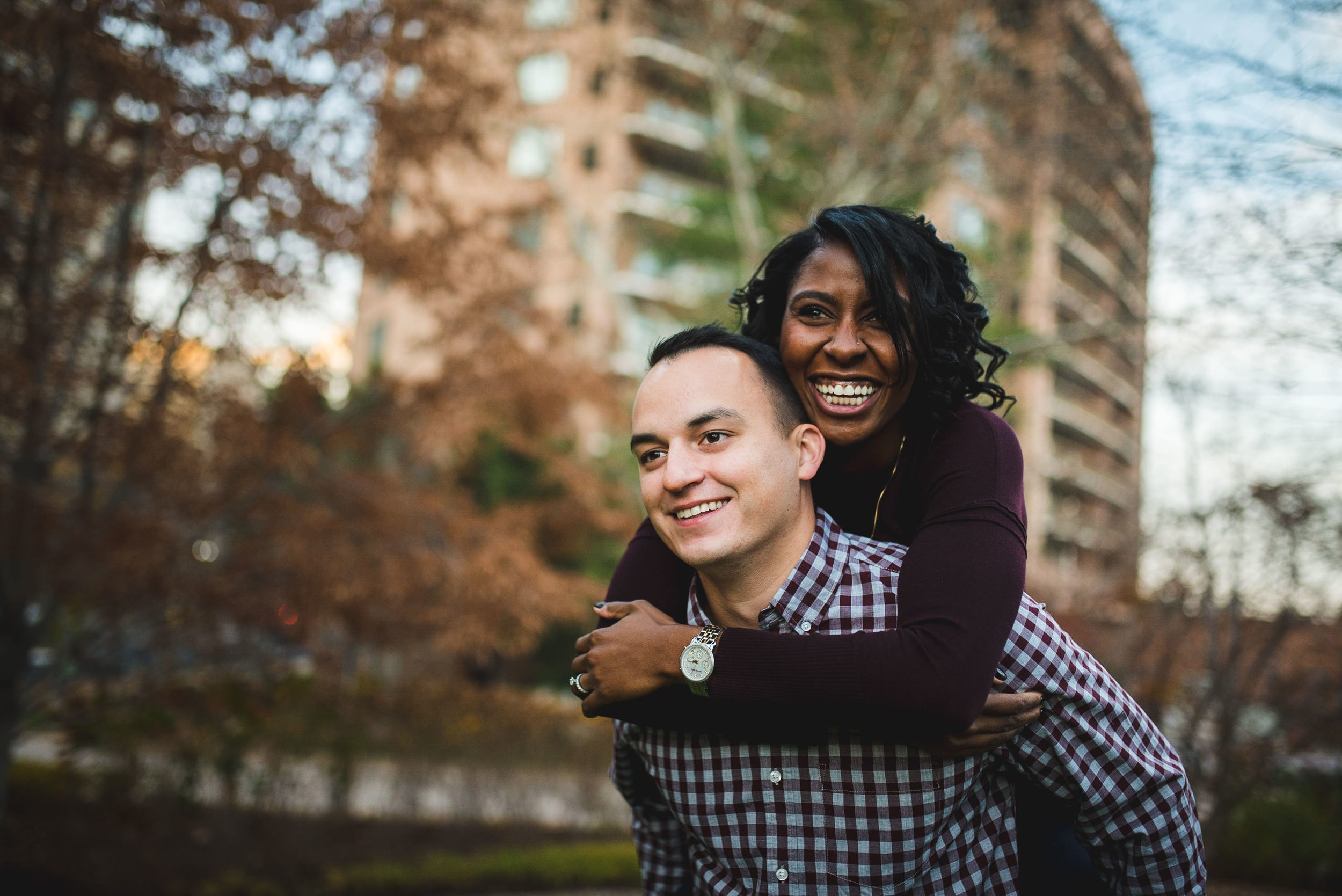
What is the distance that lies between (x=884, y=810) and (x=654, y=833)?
740 millimetres

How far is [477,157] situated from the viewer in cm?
683

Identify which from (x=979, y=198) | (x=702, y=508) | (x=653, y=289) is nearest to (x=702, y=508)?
(x=702, y=508)

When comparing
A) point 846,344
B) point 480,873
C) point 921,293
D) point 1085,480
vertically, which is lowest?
point 480,873

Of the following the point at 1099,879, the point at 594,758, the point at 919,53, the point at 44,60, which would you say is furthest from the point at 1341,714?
the point at 44,60

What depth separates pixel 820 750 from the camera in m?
1.98

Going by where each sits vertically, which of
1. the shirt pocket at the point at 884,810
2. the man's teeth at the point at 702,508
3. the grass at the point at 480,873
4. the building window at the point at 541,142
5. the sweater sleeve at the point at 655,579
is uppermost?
the building window at the point at 541,142

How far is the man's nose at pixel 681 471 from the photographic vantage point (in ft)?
6.59

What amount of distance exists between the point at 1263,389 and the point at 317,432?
5994 millimetres

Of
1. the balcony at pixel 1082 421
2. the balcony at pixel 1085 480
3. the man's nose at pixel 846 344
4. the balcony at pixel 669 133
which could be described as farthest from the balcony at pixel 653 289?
the balcony at pixel 1082 421

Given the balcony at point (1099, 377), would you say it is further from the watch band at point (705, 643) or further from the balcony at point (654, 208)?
the watch band at point (705, 643)

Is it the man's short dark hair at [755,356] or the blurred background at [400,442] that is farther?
the blurred background at [400,442]

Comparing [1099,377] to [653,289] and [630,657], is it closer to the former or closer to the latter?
[653,289]

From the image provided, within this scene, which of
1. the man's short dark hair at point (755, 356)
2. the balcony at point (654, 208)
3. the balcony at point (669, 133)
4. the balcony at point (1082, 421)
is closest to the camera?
the man's short dark hair at point (755, 356)

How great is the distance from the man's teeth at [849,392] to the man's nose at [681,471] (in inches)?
16.6
